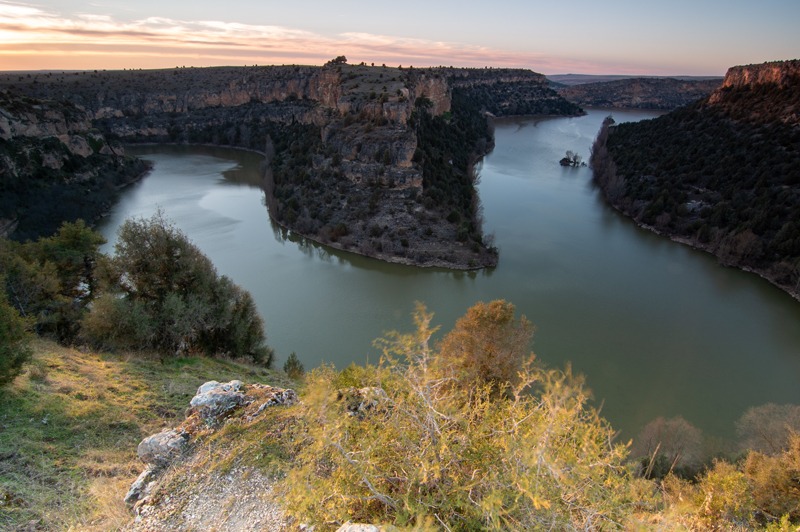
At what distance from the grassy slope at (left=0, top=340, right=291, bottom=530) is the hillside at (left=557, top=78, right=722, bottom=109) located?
103531 millimetres

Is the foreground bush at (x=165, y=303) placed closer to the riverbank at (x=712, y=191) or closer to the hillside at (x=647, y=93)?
the riverbank at (x=712, y=191)

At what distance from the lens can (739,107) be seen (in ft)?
100

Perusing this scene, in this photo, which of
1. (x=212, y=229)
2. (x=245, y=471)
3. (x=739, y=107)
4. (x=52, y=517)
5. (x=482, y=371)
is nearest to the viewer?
(x=52, y=517)

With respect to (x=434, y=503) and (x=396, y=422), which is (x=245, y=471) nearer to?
(x=396, y=422)

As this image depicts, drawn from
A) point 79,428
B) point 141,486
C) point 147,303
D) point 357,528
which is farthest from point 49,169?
point 357,528

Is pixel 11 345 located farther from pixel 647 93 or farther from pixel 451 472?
pixel 647 93

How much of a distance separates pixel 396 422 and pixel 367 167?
22.7 meters

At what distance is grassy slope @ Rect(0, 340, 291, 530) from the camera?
4070 millimetres

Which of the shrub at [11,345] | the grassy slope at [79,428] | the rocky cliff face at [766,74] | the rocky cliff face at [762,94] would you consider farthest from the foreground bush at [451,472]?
the rocky cliff face at [766,74]

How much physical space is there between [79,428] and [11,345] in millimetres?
1820

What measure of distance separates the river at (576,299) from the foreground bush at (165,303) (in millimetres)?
2699

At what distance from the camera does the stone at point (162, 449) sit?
187 inches

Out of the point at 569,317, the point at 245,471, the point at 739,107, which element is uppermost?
the point at 739,107

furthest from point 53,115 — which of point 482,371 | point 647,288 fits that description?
point 647,288
